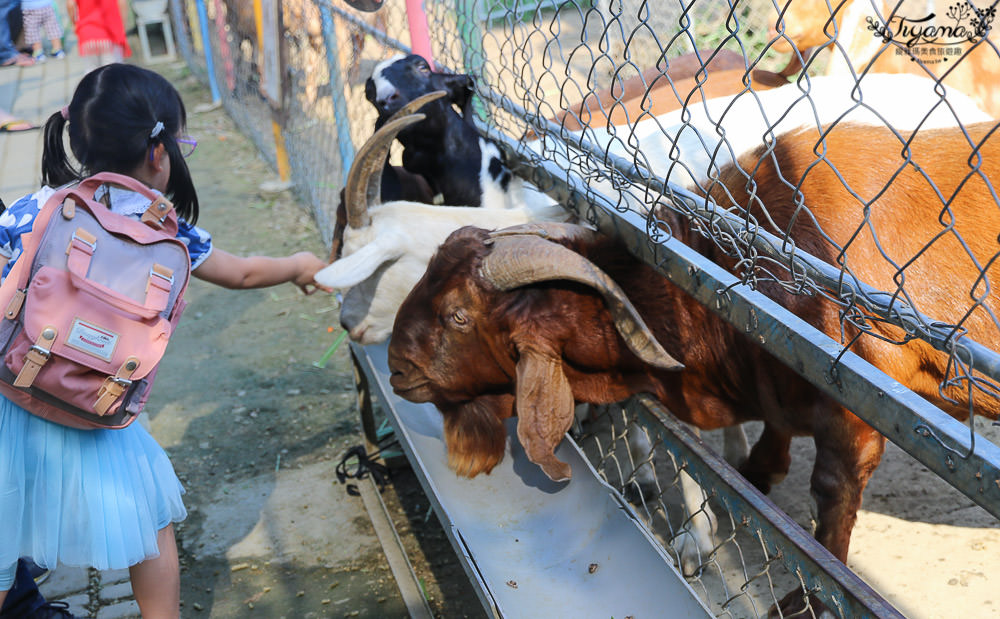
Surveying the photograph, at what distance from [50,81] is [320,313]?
793 cm

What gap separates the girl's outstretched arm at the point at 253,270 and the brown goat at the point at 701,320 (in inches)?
19.5

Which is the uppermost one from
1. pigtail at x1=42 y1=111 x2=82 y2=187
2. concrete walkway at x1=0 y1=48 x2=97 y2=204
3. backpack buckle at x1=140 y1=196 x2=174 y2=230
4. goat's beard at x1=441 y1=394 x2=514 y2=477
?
pigtail at x1=42 y1=111 x2=82 y2=187

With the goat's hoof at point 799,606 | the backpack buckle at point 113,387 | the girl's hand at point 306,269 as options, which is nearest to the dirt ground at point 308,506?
the goat's hoof at point 799,606

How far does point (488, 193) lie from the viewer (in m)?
3.84

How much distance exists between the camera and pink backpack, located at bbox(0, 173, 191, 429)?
226cm

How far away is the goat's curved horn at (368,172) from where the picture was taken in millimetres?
3049

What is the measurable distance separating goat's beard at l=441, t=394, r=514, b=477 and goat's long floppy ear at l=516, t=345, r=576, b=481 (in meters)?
0.36

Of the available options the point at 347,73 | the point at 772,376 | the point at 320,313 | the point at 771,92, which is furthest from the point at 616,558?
the point at 347,73

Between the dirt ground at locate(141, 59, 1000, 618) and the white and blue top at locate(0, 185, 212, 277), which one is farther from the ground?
the white and blue top at locate(0, 185, 212, 277)

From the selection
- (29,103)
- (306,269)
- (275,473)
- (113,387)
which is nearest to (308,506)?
(275,473)

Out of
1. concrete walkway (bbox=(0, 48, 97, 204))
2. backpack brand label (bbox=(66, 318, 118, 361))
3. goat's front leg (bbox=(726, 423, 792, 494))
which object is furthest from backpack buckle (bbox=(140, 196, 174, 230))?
concrete walkway (bbox=(0, 48, 97, 204))

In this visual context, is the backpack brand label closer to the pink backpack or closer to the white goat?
the pink backpack

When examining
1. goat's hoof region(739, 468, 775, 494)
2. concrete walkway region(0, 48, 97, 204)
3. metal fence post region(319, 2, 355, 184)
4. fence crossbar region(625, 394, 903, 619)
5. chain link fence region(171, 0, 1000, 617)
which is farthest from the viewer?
concrete walkway region(0, 48, 97, 204)

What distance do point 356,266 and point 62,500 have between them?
3.85 ft
